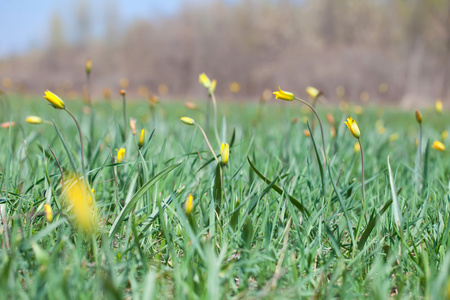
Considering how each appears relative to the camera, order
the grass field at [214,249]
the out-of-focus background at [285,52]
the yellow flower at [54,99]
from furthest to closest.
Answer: the out-of-focus background at [285,52] → the yellow flower at [54,99] → the grass field at [214,249]

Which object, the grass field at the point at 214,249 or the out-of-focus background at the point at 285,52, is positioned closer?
the grass field at the point at 214,249

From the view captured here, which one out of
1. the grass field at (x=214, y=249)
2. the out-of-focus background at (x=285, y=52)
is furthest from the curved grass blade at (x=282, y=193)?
the out-of-focus background at (x=285, y=52)

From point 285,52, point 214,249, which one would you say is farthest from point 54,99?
point 285,52

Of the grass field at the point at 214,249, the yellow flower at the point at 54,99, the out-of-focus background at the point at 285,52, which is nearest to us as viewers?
the grass field at the point at 214,249

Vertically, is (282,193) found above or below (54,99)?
below

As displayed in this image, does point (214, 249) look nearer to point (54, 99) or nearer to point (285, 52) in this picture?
point (54, 99)

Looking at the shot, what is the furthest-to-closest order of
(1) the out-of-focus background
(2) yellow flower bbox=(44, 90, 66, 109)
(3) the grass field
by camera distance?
(1) the out-of-focus background → (2) yellow flower bbox=(44, 90, 66, 109) → (3) the grass field

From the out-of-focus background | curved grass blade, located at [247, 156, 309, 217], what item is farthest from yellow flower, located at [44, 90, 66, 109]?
the out-of-focus background

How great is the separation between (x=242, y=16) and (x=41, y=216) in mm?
24958

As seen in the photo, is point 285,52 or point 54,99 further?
point 285,52

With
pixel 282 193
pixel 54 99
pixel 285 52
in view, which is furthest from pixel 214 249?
pixel 285 52

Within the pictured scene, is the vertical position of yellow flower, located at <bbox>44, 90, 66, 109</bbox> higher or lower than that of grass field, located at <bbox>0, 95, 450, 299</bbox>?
higher

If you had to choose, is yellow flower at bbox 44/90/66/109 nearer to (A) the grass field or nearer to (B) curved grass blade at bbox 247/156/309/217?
(A) the grass field

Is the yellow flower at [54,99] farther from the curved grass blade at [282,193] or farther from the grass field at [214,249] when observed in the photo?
the curved grass blade at [282,193]
